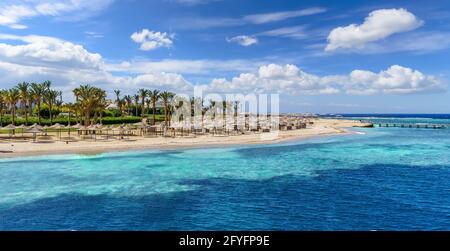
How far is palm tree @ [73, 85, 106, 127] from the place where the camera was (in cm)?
5194

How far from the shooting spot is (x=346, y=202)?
15.7 m

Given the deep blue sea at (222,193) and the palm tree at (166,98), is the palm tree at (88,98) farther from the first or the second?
the deep blue sea at (222,193)

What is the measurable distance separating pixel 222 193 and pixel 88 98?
41.5 metres

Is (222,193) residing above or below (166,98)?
below

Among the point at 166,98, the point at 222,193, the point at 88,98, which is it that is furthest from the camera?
Answer: the point at 166,98

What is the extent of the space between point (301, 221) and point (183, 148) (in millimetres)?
26315

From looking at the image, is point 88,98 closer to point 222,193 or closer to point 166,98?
point 166,98

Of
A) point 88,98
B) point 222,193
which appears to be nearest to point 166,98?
point 88,98

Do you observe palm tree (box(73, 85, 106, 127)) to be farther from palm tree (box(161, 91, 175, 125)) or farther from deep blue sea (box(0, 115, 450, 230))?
deep blue sea (box(0, 115, 450, 230))

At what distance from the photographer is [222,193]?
17625mm

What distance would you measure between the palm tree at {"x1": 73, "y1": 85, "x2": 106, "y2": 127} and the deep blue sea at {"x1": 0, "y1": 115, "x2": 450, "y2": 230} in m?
23.0

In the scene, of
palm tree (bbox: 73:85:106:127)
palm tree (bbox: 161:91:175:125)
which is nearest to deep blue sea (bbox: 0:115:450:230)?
palm tree (bbox: 73:85:106:127)

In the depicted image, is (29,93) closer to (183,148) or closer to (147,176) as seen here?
(183,148)
